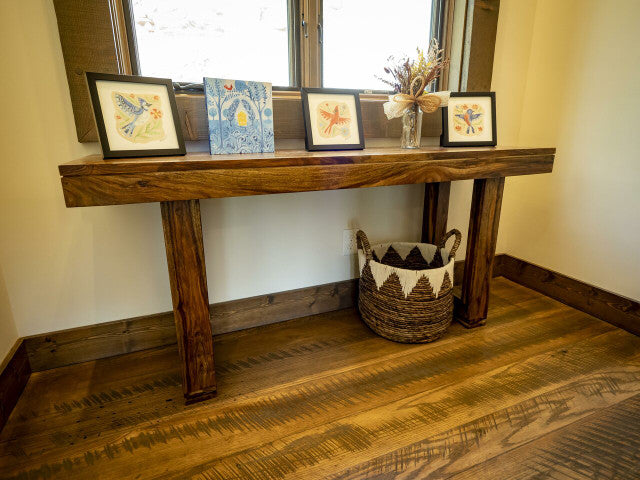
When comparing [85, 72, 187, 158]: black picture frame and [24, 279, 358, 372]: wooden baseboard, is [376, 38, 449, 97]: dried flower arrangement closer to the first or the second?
[85, 72, 187, 158]: black picture frame

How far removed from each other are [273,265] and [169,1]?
1104mm

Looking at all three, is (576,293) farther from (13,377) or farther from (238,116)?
(13,377)

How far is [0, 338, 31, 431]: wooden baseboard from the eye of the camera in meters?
1.14

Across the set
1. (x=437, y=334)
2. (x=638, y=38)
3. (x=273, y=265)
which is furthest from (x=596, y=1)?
(x=273, y=265)

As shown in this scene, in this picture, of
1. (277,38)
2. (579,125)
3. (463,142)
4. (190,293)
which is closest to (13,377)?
(190,293)

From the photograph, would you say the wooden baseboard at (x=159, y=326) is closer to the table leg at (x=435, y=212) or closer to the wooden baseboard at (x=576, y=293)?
the table leg at (x=435, y=212)

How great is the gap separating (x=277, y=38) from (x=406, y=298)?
3.96 ft

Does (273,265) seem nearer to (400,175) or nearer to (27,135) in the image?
(400,175)

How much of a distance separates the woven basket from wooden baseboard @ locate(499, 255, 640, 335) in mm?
755

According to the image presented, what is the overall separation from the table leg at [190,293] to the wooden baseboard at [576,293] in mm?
1792

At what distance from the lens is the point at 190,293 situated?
1.13 m

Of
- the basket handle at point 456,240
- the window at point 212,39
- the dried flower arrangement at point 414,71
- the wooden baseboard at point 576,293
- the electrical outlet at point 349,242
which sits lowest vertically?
the wooden baseboard at point 576,293

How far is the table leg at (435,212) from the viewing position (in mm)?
1792

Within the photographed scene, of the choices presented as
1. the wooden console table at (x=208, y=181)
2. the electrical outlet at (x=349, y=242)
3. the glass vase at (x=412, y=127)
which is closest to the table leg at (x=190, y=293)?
the wooden console table at (x=208, y=181)
